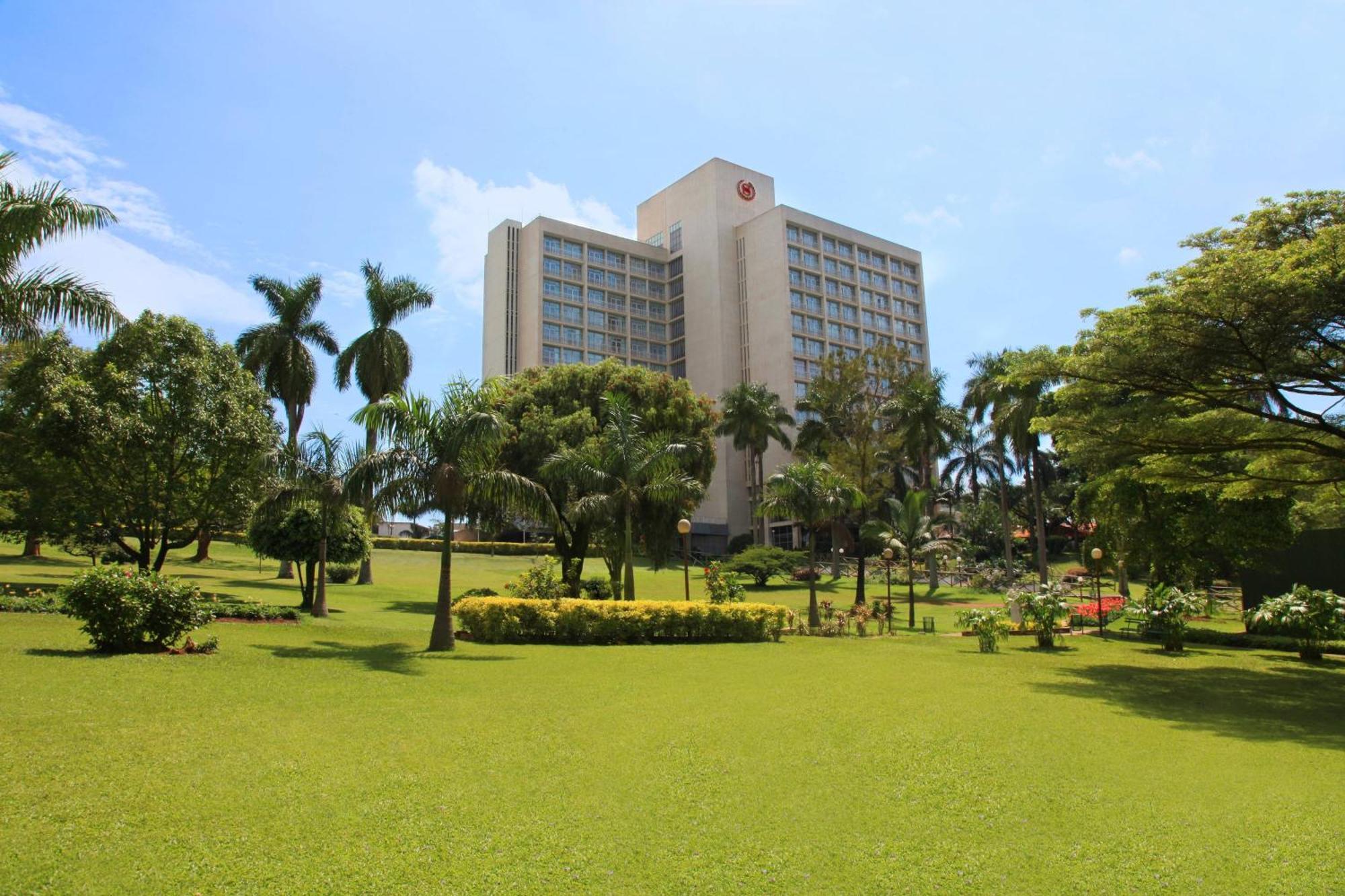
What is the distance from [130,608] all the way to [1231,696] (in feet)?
54.8

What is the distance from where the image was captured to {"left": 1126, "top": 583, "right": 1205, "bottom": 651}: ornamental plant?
65.4ft

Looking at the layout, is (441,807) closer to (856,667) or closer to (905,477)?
(856,667)

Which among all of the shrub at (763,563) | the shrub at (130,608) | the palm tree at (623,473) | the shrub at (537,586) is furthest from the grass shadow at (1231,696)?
the shrub at (763,563)

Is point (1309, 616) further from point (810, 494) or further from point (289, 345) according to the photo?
point (289, 345)

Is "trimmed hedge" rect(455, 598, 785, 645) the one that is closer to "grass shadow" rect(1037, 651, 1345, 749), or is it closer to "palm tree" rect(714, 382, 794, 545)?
"grass shadow" rect(1037, 651, 1345, 749)

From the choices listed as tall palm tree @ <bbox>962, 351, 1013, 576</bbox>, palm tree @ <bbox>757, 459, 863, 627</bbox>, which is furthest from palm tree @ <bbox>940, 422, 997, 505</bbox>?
palm tree @ <bbox>757, 459, 863, 627</bbox>

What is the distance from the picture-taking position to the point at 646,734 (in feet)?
28.2

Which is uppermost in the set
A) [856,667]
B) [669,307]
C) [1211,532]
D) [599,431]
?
[669,307]

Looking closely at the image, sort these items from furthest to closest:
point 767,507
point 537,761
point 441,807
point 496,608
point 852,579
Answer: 1. point 852,579
2. point 767,507
3. point 496,608
4. point 537,761
5. point 441,807

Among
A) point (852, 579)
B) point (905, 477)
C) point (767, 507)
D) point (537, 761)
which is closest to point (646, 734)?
point (537, 761)

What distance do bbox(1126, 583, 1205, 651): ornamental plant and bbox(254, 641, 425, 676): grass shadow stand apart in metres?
17.3

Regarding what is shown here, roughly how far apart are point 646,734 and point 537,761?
1.57 metres

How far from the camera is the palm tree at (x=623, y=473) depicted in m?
21.7

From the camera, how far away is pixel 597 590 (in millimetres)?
26719
